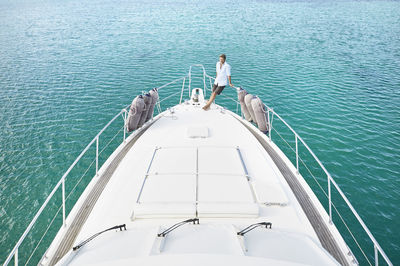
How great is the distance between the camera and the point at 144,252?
253 cm

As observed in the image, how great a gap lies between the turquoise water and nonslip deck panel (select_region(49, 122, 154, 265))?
2.41 m

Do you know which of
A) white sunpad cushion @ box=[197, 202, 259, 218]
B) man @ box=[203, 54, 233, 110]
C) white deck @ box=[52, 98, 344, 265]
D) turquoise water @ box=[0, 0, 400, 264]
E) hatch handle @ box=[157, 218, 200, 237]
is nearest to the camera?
white deck @ box=[52, 98, 344, 265]

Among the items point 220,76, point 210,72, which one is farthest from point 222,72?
point 210,72

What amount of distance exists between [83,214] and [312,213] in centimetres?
348

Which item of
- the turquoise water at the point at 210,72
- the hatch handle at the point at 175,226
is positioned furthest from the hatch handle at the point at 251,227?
the turquoise water at the point at 210,72

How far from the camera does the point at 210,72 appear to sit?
14.6 metres

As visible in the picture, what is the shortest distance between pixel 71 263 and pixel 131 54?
56.7ft

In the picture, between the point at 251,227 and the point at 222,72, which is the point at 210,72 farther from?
the point at 251,227

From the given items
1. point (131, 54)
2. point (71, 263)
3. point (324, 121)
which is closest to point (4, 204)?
point (71, 263)

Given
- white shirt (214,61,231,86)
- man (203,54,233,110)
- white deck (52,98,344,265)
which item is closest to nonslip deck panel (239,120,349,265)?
white deck (52,98,344,265)

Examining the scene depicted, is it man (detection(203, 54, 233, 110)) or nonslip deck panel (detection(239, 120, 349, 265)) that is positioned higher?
man (detection(203, 54, 233, 110))

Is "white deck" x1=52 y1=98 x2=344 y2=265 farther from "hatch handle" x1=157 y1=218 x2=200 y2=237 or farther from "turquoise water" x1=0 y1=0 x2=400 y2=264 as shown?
"turquoise water" x1=0 y1=0 x2=400 y2=264

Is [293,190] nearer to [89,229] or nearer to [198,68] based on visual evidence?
[89,229]

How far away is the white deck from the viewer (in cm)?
251
